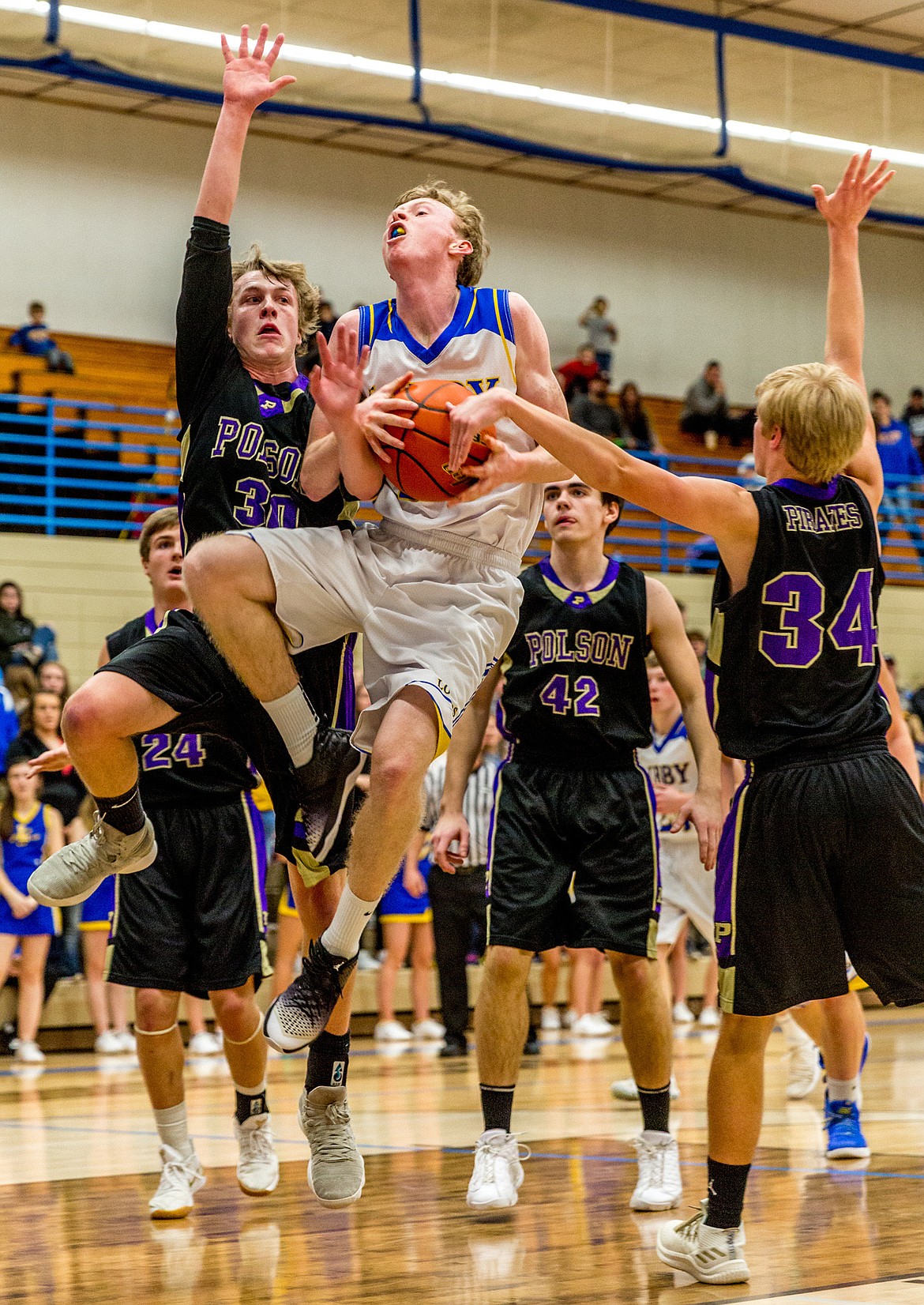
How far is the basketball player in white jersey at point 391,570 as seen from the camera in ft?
13.5

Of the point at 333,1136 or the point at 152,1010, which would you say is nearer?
the point at 333,1136

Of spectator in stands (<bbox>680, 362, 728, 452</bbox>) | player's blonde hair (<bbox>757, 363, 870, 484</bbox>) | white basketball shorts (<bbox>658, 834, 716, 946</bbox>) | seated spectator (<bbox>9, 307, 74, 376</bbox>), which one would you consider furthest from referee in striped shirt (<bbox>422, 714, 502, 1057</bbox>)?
spectator in stands (<bbox>680, 362, 728, 452</bbox>)

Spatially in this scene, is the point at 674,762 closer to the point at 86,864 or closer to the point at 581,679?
the point at 581,679

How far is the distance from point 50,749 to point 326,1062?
19.5 feet

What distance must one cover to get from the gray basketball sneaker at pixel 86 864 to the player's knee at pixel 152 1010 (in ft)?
3.55

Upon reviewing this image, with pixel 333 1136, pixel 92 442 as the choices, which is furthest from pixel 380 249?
pixel 333 1136

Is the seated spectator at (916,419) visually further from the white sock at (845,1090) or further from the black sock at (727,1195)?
the black sock at (727,1195)

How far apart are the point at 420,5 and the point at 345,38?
0.72 meters

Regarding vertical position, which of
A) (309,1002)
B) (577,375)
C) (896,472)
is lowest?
(309,1002)

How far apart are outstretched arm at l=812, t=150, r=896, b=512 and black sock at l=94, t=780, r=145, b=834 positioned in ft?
7.04

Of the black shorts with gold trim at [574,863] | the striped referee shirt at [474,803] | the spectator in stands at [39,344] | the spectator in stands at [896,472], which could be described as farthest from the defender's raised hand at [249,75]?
the spectator in stands at [896,472]

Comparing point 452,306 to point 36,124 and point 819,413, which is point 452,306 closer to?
point 819,413

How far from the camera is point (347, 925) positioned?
423 cm

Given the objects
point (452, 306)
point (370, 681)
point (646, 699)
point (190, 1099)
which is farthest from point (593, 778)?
point (190, 1099)
